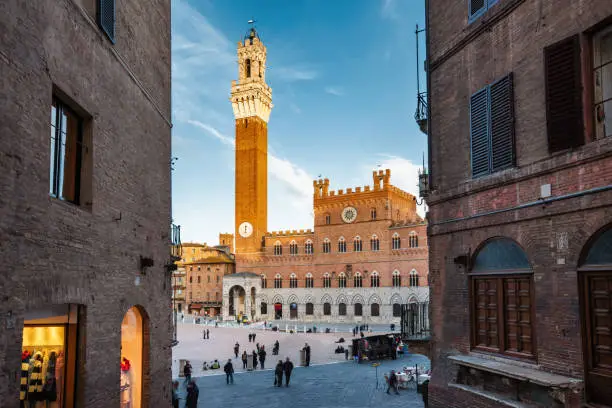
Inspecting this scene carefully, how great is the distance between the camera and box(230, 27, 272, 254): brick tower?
66.1m

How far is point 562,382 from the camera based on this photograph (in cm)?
693

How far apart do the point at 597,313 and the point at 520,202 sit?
208 centimetres

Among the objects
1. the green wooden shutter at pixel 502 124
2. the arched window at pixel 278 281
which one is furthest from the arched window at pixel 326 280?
the green wooden shutter at pixel 502 124

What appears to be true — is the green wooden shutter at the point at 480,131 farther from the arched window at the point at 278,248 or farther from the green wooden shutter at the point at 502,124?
the arched window at the point at 278,248

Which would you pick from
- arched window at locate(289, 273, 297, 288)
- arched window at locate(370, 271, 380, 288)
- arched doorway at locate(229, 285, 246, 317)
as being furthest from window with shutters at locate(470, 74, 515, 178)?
arched doorway at locate(229, 285, 246, 317)

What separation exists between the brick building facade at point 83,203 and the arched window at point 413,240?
43.0 meters

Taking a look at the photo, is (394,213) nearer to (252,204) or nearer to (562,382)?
(252,204)

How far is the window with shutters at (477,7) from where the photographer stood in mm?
9312

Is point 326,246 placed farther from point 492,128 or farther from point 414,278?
point 492,128

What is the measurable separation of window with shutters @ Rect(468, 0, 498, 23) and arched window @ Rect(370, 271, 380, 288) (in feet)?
155

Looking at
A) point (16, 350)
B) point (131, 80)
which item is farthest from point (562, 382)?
point (131, 80)

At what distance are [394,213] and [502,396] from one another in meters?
50.0

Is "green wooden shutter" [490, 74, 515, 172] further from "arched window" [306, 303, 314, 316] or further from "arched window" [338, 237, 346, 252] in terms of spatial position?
"arched window" [306, 303, 314, 316]

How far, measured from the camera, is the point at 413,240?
5391cm
